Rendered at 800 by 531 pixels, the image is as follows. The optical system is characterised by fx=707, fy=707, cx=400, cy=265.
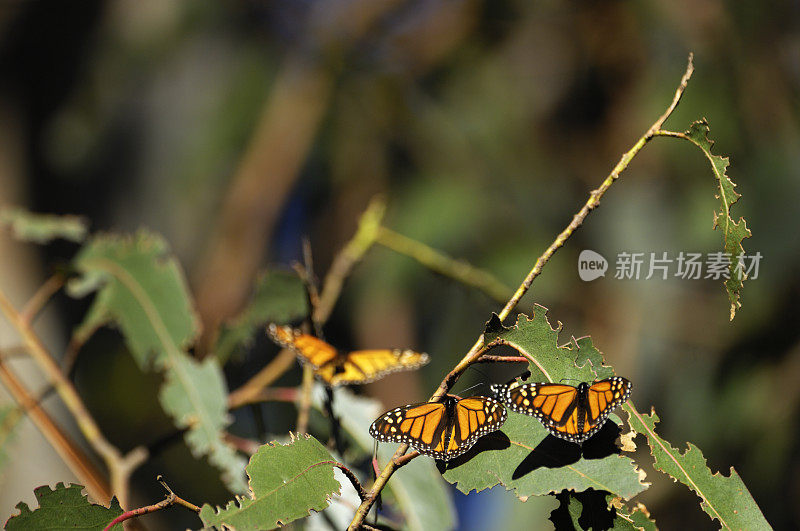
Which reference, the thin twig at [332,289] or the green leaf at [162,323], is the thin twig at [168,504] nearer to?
the green leaf at [162,323]

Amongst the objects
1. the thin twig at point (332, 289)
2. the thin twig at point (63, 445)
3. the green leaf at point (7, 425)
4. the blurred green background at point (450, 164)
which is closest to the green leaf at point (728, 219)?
the thin twig at point (332, 289)

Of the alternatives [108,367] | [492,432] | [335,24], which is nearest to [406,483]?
[492,432]

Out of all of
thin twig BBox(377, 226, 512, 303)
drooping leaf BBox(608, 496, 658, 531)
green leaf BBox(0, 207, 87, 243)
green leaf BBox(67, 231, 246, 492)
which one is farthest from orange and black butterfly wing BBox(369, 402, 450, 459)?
green leaf BBox(0, 207, 87, 243)

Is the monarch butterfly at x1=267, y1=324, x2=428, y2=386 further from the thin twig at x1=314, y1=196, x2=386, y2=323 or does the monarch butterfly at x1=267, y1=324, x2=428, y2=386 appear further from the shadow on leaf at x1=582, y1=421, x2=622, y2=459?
the shadow on leaf at x1=582, y1=421, x2=622, y2=459

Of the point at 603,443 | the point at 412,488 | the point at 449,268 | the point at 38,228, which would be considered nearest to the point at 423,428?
the point at 603,443

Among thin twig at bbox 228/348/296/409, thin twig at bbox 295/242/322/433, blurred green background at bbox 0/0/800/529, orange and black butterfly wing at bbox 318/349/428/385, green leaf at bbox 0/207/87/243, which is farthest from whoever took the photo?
blurred green background at bbox 0/0/800/529
